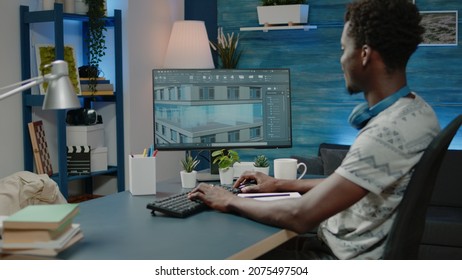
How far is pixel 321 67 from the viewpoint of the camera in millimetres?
4891

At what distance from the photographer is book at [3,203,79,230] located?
5.22 feet

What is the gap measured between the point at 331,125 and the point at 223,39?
3.35 ft

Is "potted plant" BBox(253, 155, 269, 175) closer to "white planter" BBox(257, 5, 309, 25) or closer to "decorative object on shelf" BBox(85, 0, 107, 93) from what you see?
"decorative object on shelf" BBox(85, 0, 107, 93)

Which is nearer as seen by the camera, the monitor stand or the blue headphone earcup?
the blue headphone earcup

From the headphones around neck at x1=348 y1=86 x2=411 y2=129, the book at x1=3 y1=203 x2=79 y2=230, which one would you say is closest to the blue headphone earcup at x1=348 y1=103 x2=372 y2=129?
the headphones around neck at x1=348 y1=86 x2=411 y2=129

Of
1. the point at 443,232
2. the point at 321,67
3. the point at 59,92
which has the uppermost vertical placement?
the point at 321,67

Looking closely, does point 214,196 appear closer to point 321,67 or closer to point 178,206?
point 178,206

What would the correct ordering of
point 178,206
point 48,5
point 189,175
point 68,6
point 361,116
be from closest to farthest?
point 361,116, point 178,206, point 189,175, point 48,5, point 68,6

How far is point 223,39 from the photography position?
16.6 ft

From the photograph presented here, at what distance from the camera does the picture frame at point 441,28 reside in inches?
179

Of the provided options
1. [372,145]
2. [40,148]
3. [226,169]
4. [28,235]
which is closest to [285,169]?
[226,169]

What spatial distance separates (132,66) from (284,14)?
1.11 metres

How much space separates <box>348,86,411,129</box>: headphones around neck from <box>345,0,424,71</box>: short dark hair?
0.07m
